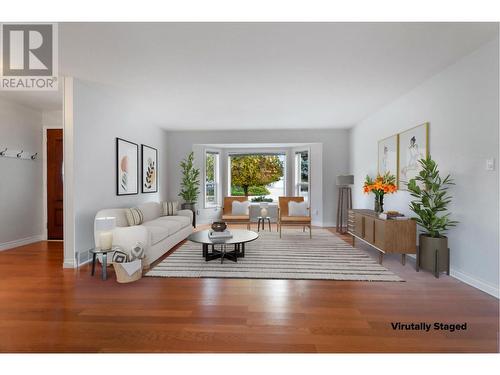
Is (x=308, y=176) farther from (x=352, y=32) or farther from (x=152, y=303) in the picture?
(x=152, y=303)

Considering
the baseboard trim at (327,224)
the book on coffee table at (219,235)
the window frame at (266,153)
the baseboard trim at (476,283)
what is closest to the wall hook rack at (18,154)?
the book on coffee table at (219,235)

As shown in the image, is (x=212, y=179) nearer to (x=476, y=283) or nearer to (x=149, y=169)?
(x=149, y=169)

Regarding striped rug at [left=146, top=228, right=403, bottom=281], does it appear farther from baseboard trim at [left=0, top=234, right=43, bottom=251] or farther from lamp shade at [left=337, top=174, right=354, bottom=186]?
baseboard trim at [left=0, top=234, right=43, bottom=251]

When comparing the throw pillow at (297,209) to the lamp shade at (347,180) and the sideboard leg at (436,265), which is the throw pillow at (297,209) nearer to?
the lamp shade at (347,180)

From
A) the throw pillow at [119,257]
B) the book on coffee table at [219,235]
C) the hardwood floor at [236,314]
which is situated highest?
the book on coffee table at [219,235]

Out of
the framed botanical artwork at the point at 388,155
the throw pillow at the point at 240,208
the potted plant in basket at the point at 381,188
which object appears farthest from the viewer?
the throw pillow at the point at 240,208

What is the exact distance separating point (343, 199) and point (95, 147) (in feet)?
18.8

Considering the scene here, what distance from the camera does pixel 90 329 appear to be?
2.04m

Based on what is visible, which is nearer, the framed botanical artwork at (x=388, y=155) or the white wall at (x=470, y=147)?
the white wall at (x=470, y=147)

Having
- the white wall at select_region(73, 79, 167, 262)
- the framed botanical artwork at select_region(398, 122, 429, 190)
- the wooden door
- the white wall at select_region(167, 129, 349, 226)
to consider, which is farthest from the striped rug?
the wooden door

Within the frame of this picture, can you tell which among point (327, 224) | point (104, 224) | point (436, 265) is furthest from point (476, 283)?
point (104, 224)

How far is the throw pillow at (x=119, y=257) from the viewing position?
303cm

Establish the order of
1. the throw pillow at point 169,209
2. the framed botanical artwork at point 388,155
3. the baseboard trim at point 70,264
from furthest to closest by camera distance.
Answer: the throw pillow at point 169,209 → the framed botanical artwork at point 388,155 → the baseboard trim at point 70,264

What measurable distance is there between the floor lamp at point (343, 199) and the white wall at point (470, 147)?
7.99 feet
